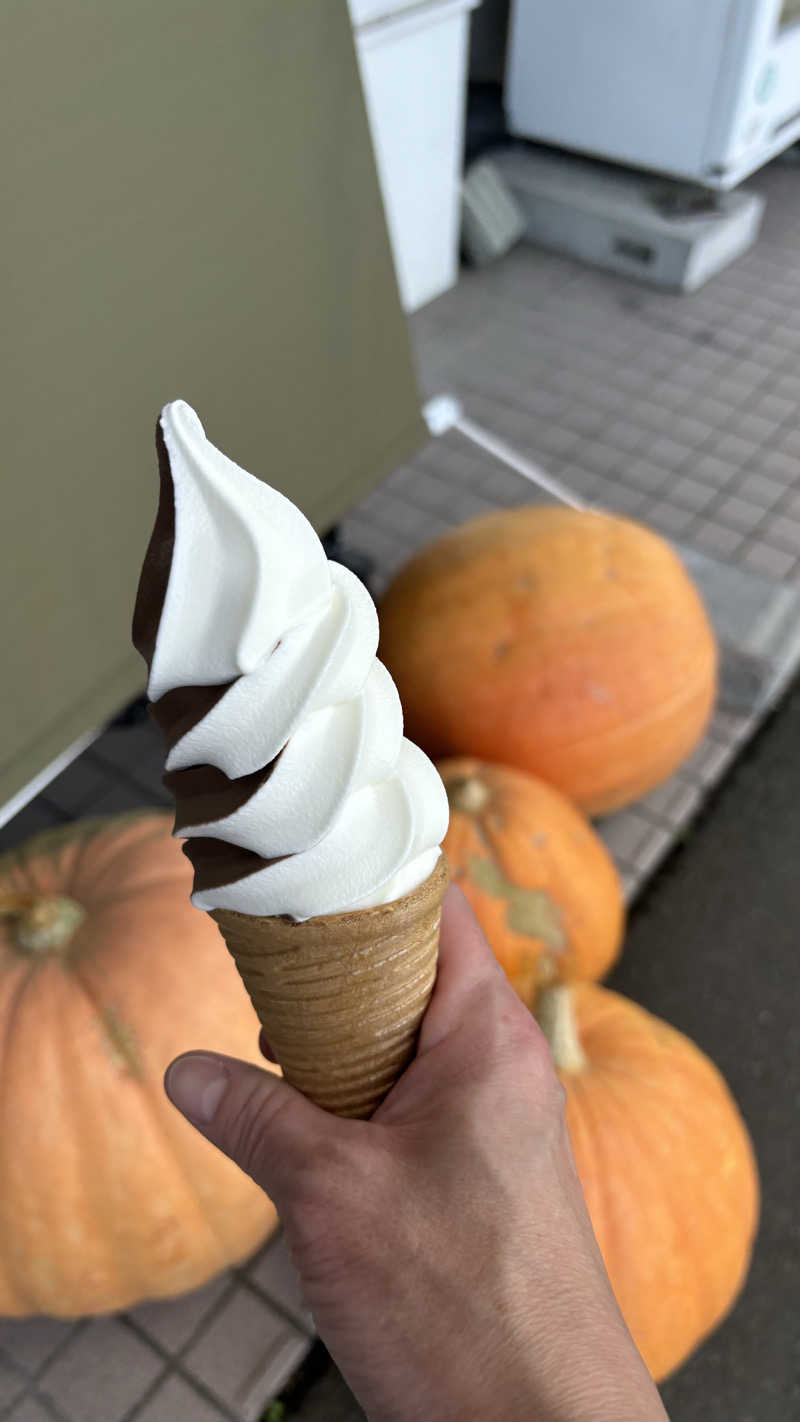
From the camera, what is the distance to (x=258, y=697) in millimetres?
648

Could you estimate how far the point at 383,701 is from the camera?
0.70 metres

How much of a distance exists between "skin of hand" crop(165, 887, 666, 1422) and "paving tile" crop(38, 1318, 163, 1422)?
0.63 metres

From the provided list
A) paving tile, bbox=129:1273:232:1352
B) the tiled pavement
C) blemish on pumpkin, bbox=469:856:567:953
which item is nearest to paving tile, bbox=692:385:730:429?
the tiled pavement

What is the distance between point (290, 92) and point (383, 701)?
80 centimetres

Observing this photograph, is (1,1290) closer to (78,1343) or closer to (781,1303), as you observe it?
(78,1343)

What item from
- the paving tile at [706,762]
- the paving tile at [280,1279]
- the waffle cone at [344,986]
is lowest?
the paving tile at [280,1279]

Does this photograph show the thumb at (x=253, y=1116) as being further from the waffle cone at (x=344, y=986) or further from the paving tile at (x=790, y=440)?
the paving tile at (x=790, y=440)

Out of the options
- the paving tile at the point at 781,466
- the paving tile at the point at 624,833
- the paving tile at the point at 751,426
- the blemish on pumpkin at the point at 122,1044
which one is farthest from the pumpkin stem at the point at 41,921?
the paving tile at the point at 751,426

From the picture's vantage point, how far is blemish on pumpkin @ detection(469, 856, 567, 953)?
4.34 feet

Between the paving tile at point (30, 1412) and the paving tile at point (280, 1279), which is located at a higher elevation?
the paving tile at point (280, 1279)

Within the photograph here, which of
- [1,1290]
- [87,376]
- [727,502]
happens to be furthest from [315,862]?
[727,502]

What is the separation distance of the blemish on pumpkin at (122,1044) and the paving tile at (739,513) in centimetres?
180

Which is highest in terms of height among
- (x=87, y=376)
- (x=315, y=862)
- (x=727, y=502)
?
(x=87, y=376)

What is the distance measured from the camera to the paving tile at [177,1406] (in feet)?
3.84
